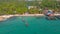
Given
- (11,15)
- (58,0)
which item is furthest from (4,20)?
(58,0)

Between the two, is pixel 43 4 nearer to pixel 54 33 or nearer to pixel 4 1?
pixel 4 1

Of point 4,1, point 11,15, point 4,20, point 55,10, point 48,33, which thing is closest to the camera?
point 48,33

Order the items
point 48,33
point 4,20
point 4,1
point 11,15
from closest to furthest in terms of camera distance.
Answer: point 48,33
point 4,20
point 11,15
point 4,1

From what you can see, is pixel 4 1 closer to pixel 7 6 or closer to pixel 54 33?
pixel 7 6

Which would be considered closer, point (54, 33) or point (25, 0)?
point (54, 33)

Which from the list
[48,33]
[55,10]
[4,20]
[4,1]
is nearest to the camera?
[48,33]

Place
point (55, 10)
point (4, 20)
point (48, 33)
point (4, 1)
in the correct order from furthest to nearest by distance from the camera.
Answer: point (4, 1) → point (55, 10) → point (4, 20) → point (48, 33)

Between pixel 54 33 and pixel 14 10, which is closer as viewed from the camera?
pixel 54 33

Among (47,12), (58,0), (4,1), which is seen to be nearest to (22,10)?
(47,12)

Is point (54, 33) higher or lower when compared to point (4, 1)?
lower
